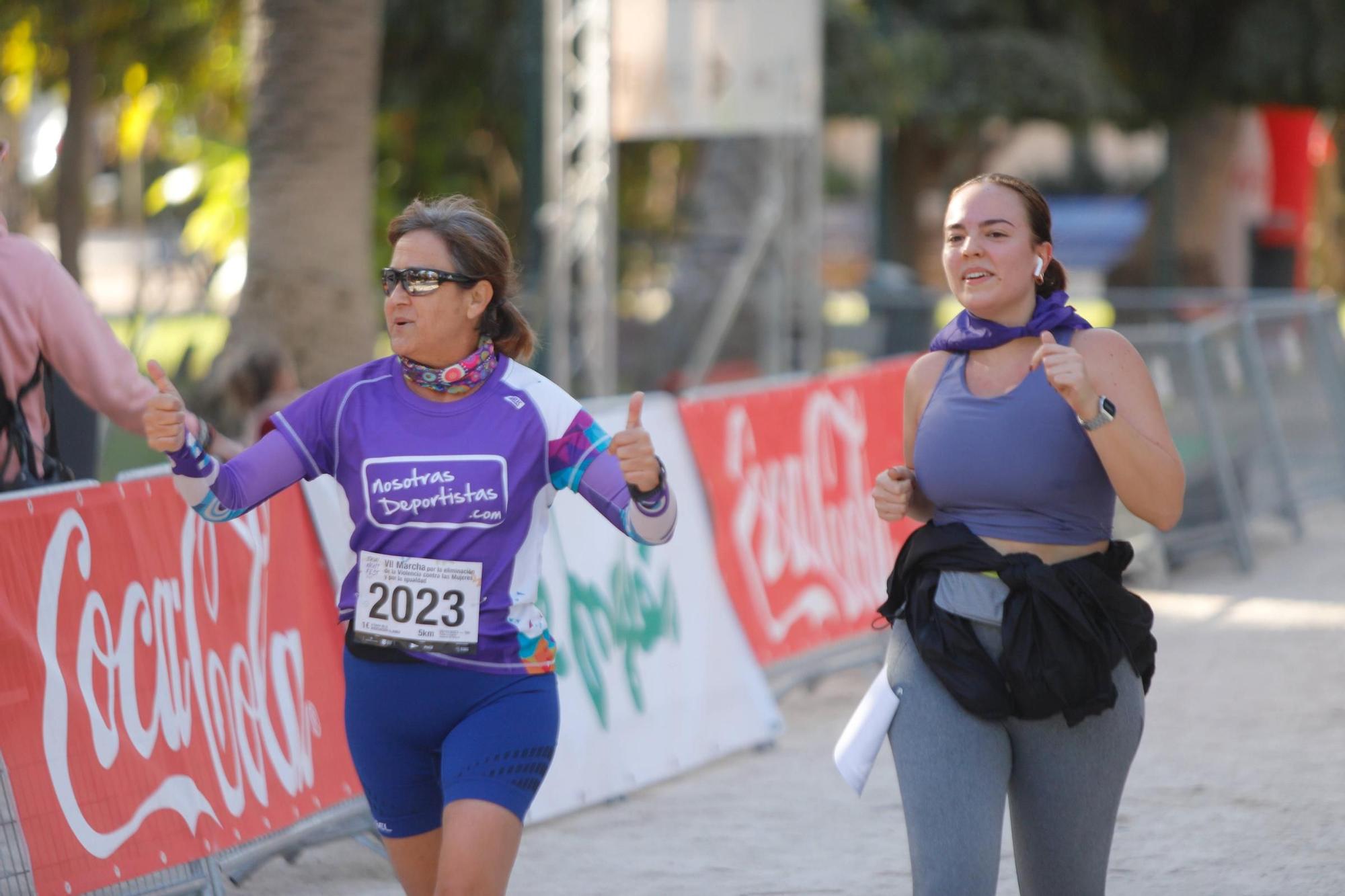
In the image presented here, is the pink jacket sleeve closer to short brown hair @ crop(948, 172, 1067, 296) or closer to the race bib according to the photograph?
the race bib

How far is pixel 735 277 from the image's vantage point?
52.7ft

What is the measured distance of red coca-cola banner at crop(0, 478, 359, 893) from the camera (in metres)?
4.50

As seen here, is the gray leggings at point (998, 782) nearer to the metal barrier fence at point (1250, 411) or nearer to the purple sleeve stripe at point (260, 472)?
the purple sleeve stripe at point (260, 472)

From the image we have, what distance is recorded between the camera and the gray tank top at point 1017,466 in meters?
3.59

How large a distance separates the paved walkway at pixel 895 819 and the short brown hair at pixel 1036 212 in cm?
229

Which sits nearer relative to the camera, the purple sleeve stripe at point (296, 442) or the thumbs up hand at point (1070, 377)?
the thumbs up hand at point (1070, 377)

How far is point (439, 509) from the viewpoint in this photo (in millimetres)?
3641

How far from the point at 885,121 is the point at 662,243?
6504 mm

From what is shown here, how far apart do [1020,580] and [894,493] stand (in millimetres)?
329

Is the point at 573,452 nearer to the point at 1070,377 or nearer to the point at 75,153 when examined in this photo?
the point at 1070,377

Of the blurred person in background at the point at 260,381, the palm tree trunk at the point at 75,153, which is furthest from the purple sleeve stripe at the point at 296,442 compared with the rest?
the palm tree trunk at the point at 75,153

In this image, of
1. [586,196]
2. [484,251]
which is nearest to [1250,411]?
[586,196]

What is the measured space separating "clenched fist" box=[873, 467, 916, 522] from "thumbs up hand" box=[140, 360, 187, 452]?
4.72ft

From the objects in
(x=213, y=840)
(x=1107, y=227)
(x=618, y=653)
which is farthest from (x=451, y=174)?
(x=1107, y=227)
